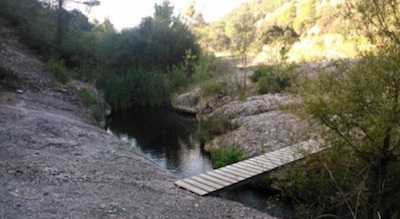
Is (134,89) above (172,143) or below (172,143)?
above

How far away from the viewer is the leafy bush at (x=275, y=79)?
17312mm

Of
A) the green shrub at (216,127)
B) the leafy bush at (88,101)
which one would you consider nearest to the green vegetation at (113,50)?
the leafy bush at (88,101)

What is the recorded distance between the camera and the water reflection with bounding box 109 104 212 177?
10766 mm

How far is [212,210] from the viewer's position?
5.75 m

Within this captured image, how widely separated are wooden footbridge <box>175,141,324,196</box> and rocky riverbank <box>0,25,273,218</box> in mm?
283

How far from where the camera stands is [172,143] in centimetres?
1320

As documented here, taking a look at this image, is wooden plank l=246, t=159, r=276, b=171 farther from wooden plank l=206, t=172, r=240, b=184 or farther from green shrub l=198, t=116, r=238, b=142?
green shrub l=198, t=116, r=238, b=142

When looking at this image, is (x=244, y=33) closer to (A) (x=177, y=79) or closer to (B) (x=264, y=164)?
(A) (x=177, y=79)

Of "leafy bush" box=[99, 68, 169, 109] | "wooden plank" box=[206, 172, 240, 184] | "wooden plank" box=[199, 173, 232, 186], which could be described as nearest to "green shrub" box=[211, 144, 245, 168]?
"wooden plank" box=[206, 172, 240, 184]

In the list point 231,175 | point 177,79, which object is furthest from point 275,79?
point 231,175

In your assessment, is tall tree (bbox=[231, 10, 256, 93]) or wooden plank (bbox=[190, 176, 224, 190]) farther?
tall tree (bbox=[231, 10, 256, 93])

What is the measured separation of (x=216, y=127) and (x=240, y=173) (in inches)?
232

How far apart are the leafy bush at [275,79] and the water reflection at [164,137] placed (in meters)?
3.63

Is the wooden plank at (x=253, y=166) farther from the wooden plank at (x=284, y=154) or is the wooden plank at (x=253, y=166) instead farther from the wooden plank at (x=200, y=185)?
the wooden plank at (x=200, y=185)
